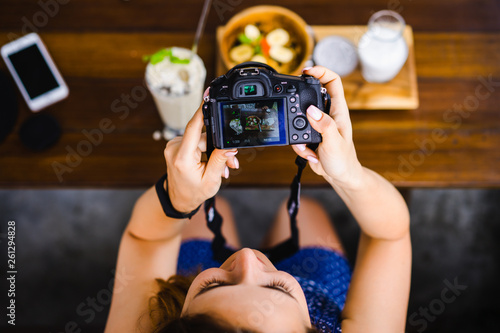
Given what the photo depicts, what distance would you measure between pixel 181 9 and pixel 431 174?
0.94 meters

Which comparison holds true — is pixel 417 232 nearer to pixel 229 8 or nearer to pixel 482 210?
pixel 482 210

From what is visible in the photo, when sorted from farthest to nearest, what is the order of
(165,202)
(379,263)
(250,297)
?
(379,263) < (165,202) < (250,297)

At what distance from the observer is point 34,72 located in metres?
1.29

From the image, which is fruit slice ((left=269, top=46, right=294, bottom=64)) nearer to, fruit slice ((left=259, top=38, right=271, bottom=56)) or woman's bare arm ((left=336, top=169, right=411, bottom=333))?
fruit slice ((left=259, top=38, right=271, bottom=56))

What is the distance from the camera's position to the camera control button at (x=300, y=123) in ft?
3.08

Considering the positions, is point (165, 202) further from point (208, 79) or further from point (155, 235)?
point (208, 79)

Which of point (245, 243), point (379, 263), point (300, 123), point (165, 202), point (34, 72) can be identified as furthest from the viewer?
point (245, 243)

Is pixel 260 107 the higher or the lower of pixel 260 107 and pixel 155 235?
the higher

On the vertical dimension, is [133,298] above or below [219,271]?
below

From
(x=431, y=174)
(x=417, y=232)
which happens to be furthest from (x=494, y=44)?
(x=417, y=232)

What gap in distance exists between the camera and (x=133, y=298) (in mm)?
1179

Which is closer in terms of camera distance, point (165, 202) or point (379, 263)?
point (165, 202)

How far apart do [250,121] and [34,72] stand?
2.56ft

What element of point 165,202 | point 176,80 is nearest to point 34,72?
point 176,80
